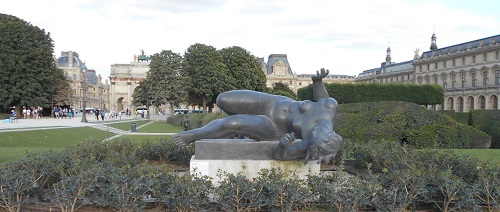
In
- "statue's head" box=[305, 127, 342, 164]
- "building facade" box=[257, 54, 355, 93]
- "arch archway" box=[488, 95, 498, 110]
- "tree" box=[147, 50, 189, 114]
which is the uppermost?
"building facade" box=[257, 54, 355, 93]

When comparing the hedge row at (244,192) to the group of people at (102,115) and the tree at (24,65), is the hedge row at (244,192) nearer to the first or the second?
the group of people at (102,115)

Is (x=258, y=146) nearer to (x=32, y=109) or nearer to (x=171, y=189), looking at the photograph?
(x=171, y=189)

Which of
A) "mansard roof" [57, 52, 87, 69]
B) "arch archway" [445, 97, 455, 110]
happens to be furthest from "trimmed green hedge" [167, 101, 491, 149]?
"mansard roof" [57, 52, 87, 69]

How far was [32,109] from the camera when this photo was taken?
49.9 m

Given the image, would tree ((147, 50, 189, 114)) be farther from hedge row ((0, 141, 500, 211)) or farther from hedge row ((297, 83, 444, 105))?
hedge row ((0, 141, 500, 211))

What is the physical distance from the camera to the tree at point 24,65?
42.8m

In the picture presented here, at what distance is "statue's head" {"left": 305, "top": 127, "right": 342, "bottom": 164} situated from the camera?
4.92 m

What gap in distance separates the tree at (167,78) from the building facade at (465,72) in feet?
143

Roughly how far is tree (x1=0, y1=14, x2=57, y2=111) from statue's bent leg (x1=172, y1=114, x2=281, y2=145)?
44.4 m

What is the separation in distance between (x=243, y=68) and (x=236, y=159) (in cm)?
4635

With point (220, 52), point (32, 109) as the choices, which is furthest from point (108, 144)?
point (32, 109)

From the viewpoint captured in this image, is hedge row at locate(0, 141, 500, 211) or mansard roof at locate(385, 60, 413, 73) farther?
mansard roof at locate(385, 60, 413, 73)

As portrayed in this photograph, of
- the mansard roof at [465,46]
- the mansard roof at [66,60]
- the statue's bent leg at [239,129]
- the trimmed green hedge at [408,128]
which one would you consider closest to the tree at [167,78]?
the trimmed green hedge at [408,128]

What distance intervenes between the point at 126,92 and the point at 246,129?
8156 centimetres
